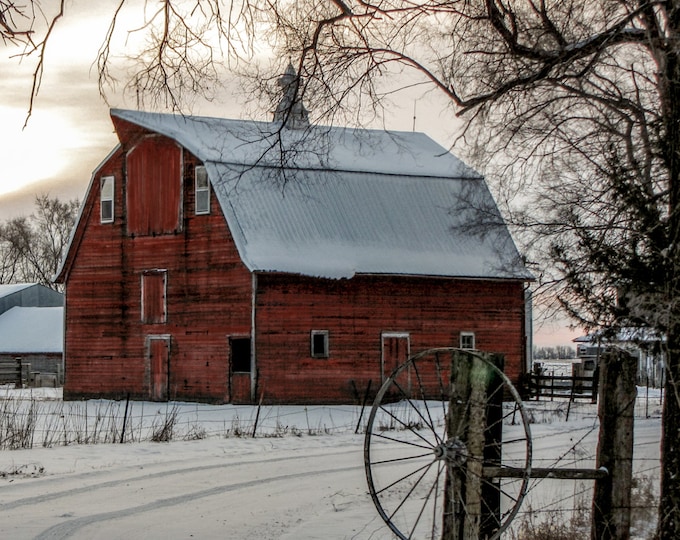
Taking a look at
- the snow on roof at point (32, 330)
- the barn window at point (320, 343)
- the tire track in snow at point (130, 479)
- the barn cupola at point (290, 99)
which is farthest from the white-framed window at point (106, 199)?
the barn cupola at point (290, 99)

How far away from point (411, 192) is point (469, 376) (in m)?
24.1

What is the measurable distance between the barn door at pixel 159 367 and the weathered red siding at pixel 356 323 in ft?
9.83

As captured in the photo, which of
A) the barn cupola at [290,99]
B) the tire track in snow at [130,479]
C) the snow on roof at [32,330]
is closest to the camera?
the barn cupola at [290,99]

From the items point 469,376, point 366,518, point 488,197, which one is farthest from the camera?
point 488,197

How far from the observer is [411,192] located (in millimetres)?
29547

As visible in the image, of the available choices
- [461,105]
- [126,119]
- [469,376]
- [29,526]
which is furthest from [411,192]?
[469,376]

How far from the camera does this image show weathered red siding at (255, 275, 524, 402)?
26.1 metres

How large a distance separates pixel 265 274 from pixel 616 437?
20.2m

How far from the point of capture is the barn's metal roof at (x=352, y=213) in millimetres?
26141

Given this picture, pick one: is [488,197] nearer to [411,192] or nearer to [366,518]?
[411,192]

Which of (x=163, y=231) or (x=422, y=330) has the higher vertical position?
(x=163, y=231)

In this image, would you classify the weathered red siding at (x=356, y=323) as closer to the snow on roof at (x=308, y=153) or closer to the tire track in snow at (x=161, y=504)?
the snow on roof at (x=308, y=153)

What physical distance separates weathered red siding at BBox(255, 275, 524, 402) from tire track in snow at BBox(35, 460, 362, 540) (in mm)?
13258

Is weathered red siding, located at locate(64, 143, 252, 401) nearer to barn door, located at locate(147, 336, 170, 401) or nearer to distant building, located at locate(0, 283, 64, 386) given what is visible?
barn door, located at locate(147, 336, 170, 401)
